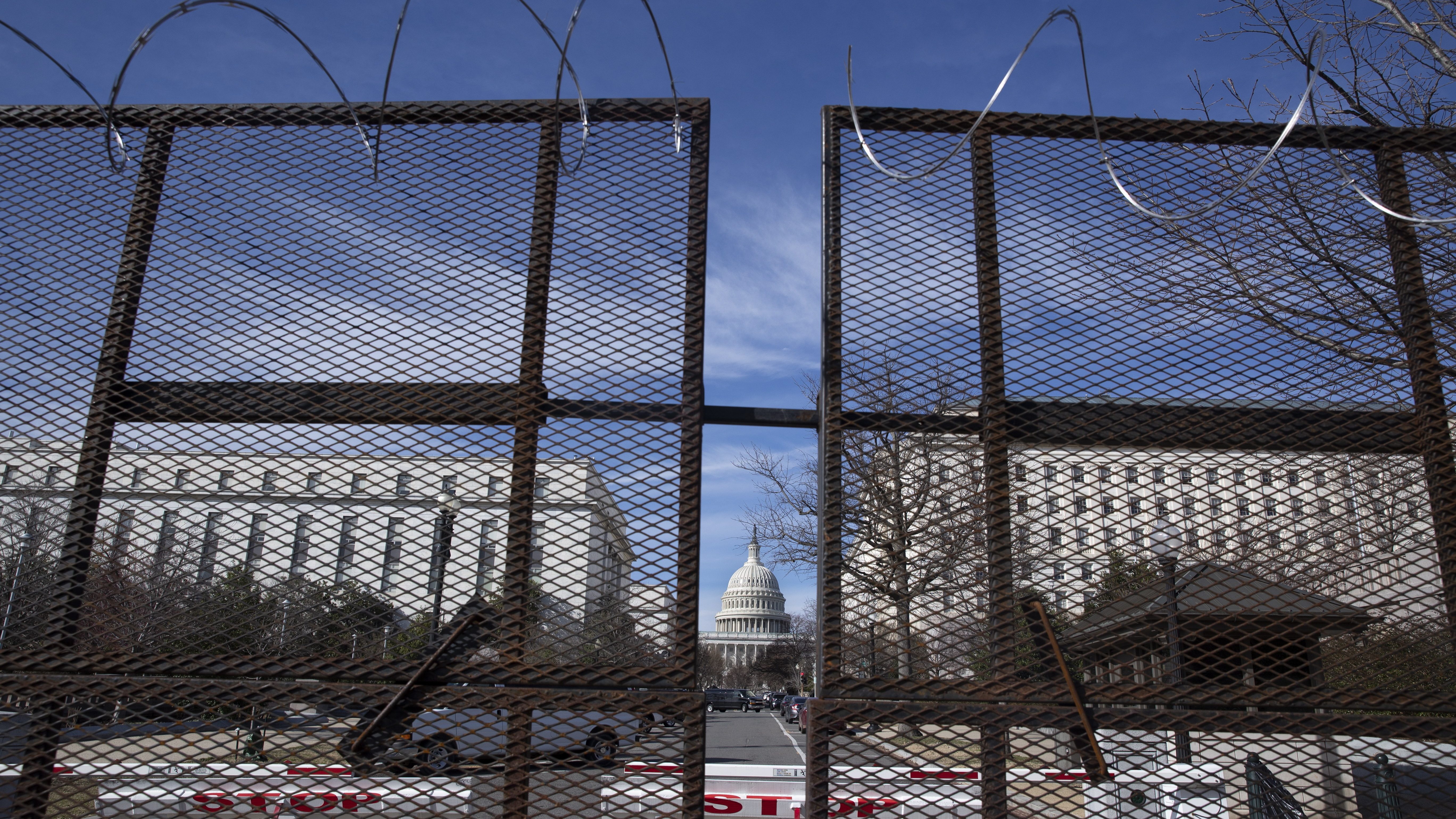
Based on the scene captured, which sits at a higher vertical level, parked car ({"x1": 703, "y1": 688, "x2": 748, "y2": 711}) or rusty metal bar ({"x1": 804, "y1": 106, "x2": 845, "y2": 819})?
rusty metal bar ({"x1": 804, "y1": 106, "x2": 845, "y2": 819})

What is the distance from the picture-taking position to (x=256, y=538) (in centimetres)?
296

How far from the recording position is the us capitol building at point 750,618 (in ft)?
376

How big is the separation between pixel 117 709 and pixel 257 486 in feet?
2.29

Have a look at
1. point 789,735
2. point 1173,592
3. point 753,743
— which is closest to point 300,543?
point 1173,592

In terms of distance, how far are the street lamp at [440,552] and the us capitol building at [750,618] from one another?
367 feet

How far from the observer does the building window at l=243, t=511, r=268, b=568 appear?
290cm

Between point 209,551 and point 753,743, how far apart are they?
29.6 metres

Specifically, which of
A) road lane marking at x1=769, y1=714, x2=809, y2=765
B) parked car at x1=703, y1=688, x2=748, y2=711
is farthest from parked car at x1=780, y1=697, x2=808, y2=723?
parked car at x1=703, y1=688, x2=748, y2=711

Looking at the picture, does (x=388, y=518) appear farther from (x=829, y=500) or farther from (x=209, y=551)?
(x=829, y=500)

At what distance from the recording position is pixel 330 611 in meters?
2.74

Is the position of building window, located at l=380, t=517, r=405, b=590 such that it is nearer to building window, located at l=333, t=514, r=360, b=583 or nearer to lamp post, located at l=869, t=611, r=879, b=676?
building window, located at l=333, t=514, r=360, b=583

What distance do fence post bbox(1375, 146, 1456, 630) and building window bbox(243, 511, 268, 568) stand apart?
344cm

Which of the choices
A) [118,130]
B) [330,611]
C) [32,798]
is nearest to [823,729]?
[330,611]

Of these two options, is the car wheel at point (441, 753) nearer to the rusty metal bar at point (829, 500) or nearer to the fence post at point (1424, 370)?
the rusty metal bar at point (829, 500)
